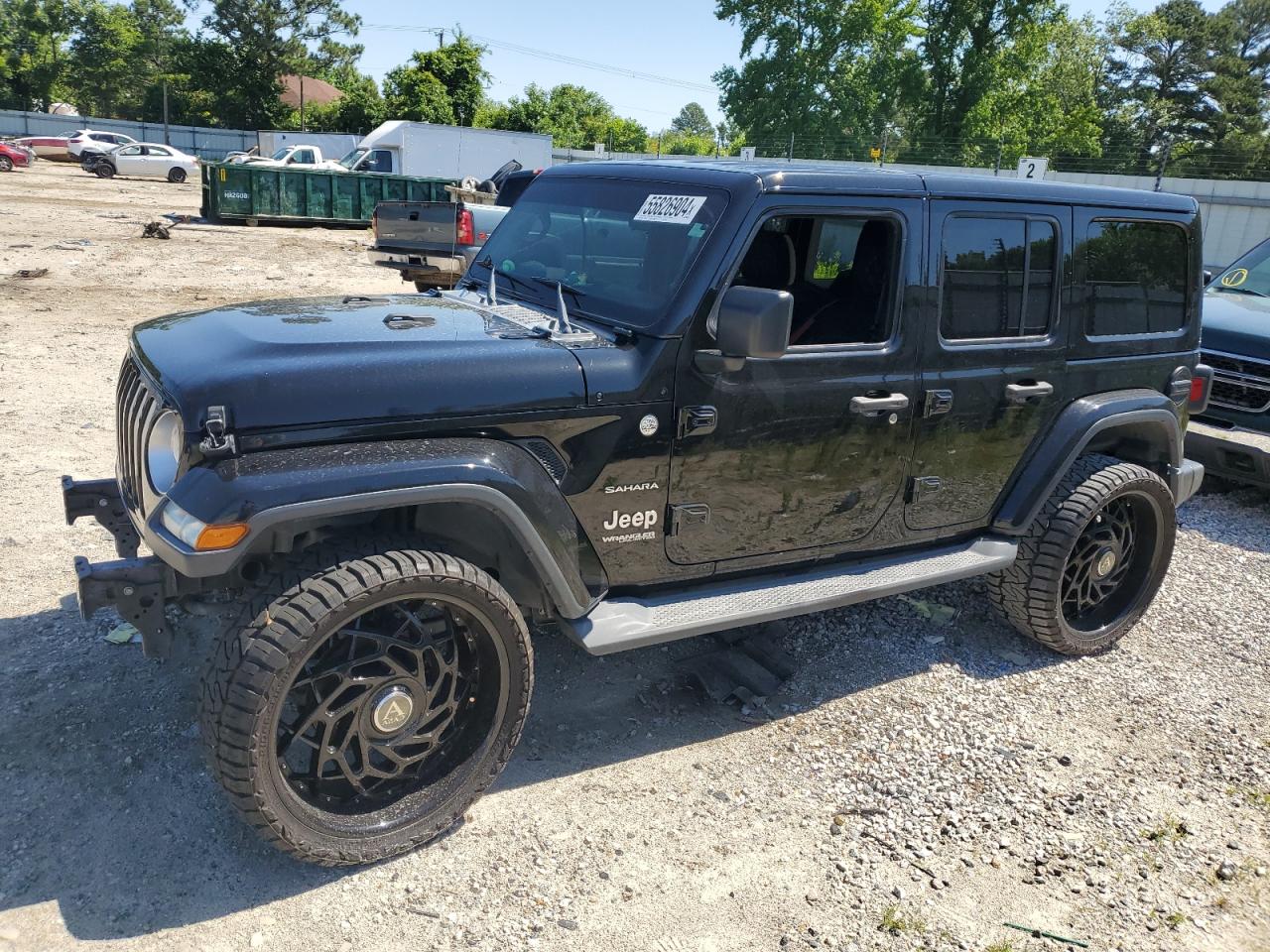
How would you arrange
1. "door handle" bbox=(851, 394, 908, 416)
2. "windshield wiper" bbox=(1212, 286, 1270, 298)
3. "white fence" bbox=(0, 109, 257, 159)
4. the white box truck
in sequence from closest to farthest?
"door handle" bbox=(851, 394, 908, 416)
"windshield wiper" bbox=(1212, 286, 1270, 298)
the white box truck
"white fence" bbox=(0, 109, 257, 159)

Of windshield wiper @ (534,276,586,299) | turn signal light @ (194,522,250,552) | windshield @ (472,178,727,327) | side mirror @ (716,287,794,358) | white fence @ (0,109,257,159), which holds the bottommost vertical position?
turn signal light @ (194,522,250,552)

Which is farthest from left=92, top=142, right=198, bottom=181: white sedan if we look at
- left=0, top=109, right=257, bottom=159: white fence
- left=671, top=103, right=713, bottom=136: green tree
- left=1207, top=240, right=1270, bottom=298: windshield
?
left=671, top=103, right=713, bottom=136: green tree

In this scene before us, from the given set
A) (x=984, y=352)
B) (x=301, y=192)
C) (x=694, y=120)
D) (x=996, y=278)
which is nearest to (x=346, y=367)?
(x=984, y=352)

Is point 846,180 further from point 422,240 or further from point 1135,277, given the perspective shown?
point 422,240

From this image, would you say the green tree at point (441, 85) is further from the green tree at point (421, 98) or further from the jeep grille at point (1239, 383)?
the jeep grille at point (1239, 383)

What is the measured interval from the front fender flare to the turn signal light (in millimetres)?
17

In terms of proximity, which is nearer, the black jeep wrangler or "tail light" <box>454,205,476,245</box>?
the black jeep wrangler

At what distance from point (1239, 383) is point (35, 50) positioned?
7527 centimetres

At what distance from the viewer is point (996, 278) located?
389 cm

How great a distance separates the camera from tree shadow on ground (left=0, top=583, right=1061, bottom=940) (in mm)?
2766

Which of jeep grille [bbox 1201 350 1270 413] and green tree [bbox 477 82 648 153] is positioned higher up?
green tree [bbox 477 82 648 153]

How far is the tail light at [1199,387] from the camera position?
468cm

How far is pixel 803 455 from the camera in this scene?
3502 millimetres

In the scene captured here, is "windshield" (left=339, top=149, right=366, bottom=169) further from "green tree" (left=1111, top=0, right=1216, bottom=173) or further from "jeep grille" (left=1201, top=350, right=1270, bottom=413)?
"green tree" (left=1111, top=0, right=1216, bottom=173)
